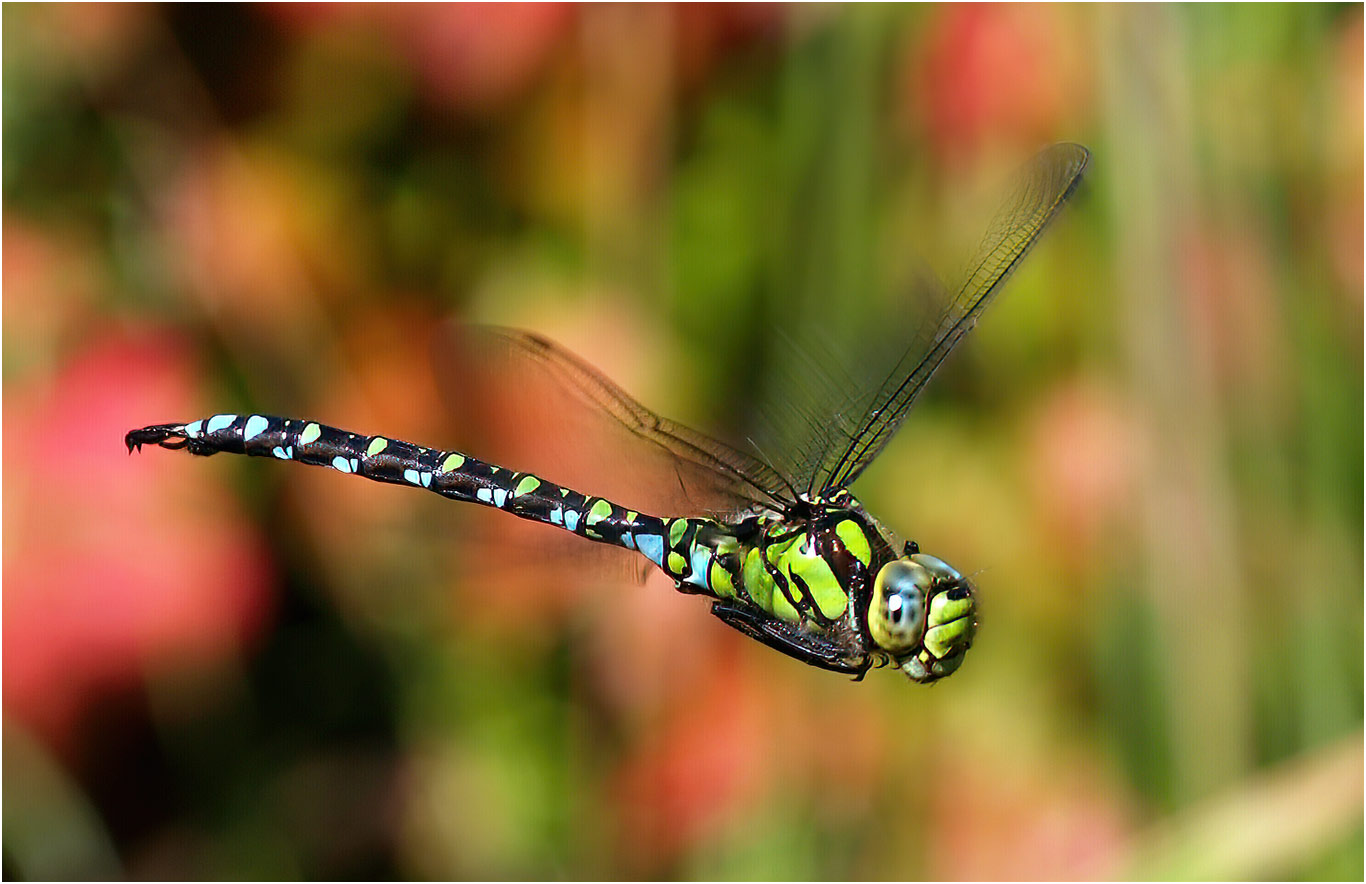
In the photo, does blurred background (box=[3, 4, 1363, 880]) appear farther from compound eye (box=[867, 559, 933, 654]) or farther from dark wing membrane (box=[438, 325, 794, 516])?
compound eye (box=[867, 559, 933, 654])

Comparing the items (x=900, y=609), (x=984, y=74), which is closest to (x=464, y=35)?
(x=984, y=74)

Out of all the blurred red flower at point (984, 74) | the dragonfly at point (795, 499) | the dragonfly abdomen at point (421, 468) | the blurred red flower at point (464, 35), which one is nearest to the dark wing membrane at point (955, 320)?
the dragonfly at point (795, 499)

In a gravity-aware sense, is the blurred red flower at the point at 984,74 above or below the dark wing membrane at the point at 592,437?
above

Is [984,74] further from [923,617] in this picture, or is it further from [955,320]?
[923,617]

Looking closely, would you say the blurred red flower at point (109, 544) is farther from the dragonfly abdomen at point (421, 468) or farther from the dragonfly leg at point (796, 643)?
the dragonfly leg at point (796, 643)

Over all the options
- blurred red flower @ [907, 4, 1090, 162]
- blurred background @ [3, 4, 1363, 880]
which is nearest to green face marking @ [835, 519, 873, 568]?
blurred background @ [3, 4, 1363, 880]
